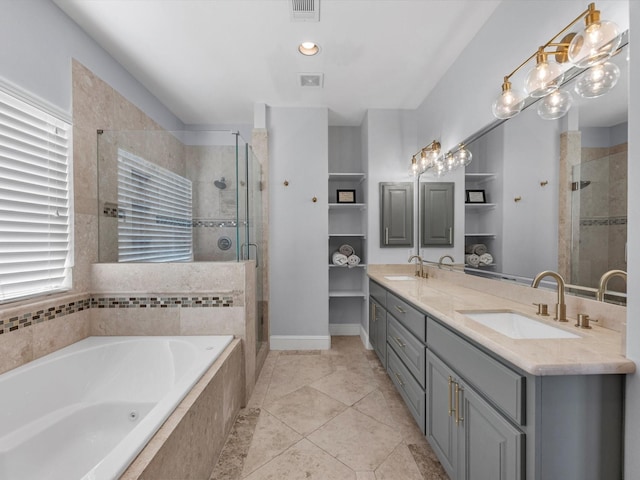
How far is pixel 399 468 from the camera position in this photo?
1.53 metres

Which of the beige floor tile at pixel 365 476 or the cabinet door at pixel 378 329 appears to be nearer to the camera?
the beige floor tile at pixel 365 476

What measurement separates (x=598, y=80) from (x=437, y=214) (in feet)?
5.15

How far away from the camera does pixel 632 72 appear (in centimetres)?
87

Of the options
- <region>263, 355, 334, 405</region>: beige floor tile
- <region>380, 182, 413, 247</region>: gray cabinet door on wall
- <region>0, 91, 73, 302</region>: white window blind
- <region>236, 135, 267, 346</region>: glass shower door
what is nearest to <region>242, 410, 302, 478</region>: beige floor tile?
<region>263, 355, 334, 405</region>: beige floor tile

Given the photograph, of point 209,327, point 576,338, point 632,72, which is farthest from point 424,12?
point 209,327

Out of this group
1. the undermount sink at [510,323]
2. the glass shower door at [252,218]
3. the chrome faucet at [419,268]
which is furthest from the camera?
the chrome faucet at [419,268]

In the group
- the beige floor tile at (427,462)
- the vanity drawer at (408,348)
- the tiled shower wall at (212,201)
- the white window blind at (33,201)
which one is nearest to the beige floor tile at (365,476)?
the beige floor tile at (427,462)

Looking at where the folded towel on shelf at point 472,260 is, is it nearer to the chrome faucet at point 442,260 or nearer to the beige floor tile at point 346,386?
the chrome faucet at point 442,260

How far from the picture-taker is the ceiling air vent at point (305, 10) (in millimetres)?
1771

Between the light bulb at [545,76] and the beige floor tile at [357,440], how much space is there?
2.03 meters

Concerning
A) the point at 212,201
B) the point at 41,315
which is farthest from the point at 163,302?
the point at 212,201

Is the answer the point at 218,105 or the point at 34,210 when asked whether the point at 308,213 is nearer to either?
the point at 218,105

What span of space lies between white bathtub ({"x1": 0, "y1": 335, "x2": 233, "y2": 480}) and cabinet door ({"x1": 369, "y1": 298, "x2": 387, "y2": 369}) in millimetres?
1290

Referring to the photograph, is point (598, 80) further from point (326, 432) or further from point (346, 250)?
point (346, 250)
